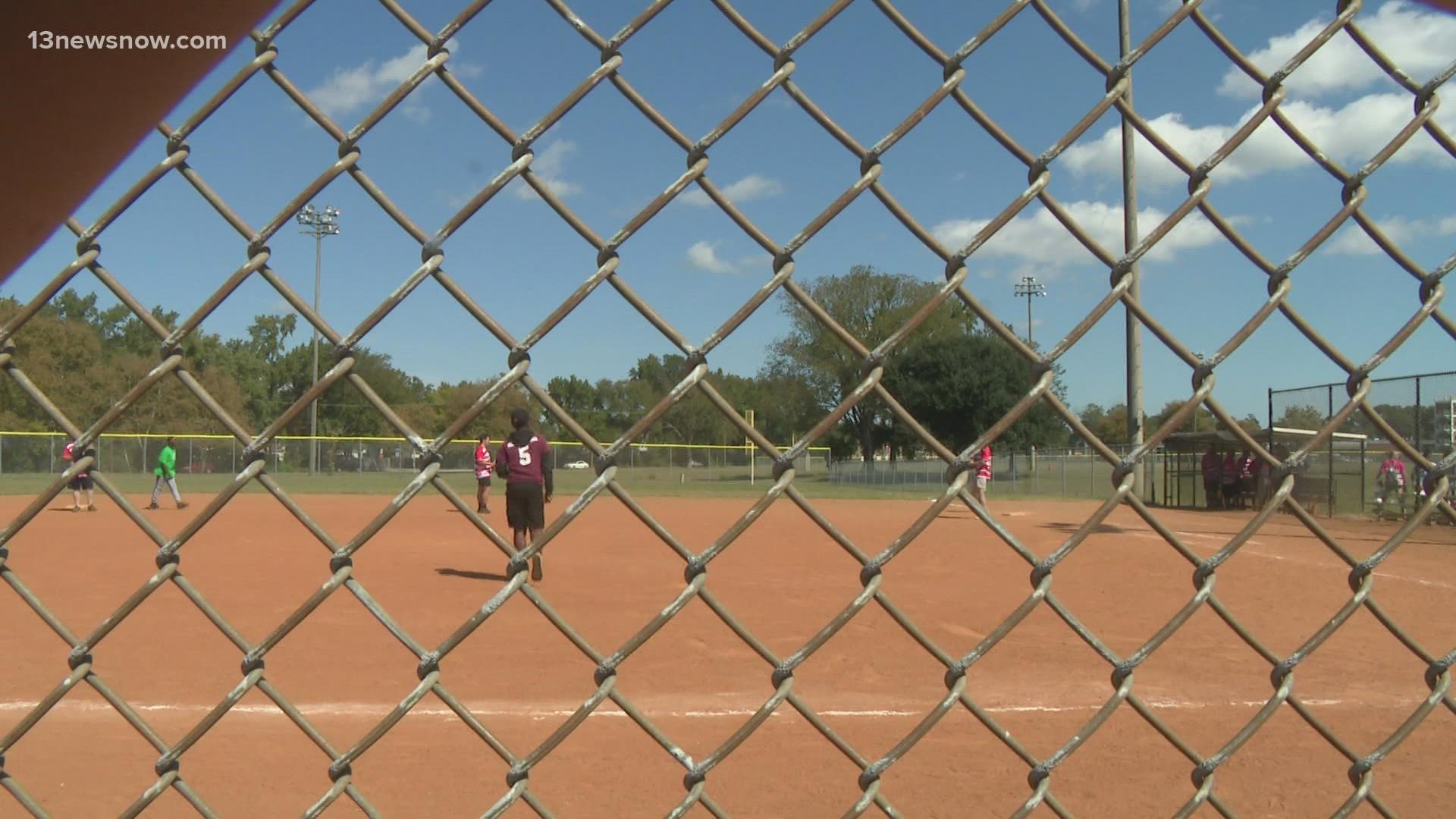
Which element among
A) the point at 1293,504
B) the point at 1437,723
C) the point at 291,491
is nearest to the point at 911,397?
the point at 291,491

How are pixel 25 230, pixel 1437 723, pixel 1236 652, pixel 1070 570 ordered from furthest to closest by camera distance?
pixel 1070 570 → pixel 1236 652 → pixel 1437 723 → pixel 25 230

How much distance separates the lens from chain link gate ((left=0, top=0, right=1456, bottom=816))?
1353mm

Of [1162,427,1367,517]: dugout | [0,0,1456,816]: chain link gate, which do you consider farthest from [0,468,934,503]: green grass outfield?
[0,0,1456,816]: chain link gate

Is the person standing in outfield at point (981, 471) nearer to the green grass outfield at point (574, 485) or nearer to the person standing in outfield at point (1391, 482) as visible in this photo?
the green grass outfield at point (574, 485)

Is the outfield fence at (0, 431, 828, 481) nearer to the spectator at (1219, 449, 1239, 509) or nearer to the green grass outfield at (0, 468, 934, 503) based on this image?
the green grass outfield at (0, 468, 934, 503)

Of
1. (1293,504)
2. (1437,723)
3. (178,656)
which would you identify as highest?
(178,656)

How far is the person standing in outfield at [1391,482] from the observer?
1816 centimetres

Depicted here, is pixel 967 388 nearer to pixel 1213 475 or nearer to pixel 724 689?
pixel 1213 475

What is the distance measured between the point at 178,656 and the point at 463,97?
6511 mm

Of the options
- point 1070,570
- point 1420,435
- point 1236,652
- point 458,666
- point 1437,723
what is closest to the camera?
point 1437,723

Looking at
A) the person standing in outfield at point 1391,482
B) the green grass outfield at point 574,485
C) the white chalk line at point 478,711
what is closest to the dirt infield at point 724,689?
the white chalk line at point 478,711

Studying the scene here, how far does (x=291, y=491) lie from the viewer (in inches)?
1136

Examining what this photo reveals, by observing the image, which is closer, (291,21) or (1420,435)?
(291,21)

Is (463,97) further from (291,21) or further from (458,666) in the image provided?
(458,666)
